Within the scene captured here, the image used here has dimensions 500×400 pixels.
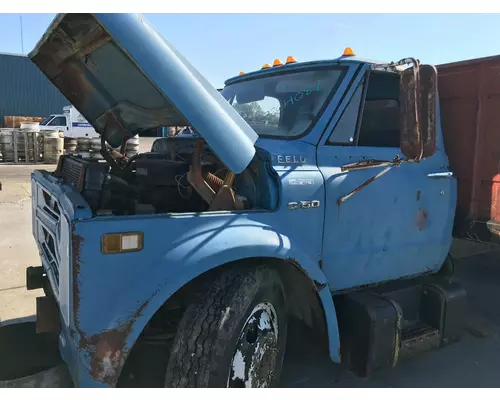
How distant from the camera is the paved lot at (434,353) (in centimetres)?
326

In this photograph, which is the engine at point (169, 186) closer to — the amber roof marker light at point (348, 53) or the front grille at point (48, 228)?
the front grille at point (48, 228)

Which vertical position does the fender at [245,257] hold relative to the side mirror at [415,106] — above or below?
below

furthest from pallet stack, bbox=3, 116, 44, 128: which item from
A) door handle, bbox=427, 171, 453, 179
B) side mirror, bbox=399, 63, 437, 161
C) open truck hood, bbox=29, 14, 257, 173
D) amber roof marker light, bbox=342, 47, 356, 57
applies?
side mirror, bbox=399, 63, 437, 161

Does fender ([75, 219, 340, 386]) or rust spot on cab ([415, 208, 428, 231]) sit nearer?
fender ([75, 219, 340, 386])

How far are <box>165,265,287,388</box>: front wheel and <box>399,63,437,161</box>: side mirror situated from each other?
3.74ft

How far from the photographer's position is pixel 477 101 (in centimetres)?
372

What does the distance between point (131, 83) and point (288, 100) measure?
3.76ft

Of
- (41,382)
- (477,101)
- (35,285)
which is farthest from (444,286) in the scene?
(35,285)

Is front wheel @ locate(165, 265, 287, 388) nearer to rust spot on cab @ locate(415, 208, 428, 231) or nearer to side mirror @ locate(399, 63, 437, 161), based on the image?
side mirror @ locate(399, 63, 437, 161)

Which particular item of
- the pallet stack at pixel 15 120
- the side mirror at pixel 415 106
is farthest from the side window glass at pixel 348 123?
the pallet stack at pixel 15 120

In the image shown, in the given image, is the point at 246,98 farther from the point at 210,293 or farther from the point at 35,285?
the point at 35,285

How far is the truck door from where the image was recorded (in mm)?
2939

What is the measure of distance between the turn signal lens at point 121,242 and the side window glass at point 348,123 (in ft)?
4.75

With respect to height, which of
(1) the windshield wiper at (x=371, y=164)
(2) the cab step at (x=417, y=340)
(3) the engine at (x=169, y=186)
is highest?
(1) the windshield wiper at (x=371, y=164)
